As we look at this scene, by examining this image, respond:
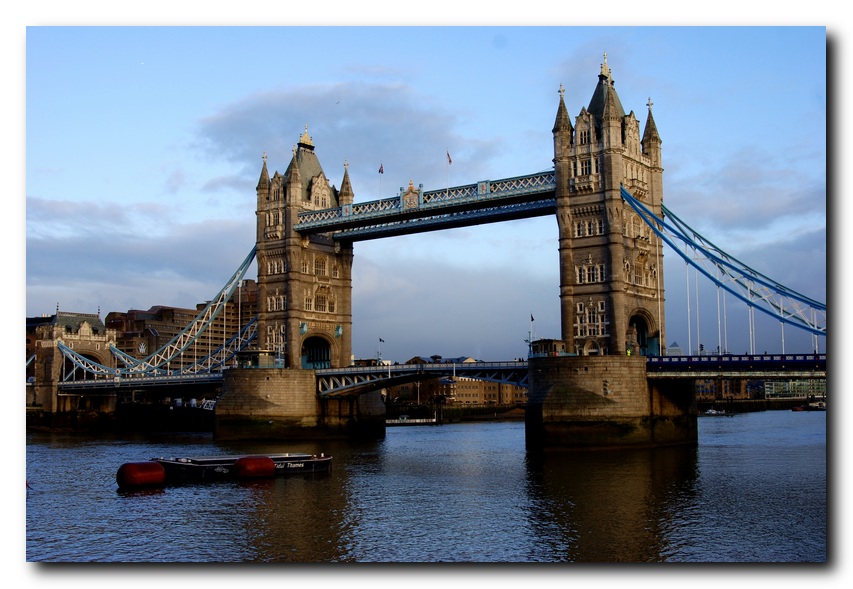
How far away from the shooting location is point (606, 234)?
6719 centimetres

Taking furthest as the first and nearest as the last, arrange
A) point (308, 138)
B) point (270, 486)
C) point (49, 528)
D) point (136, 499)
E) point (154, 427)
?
point (154, 427) → point (308, 138) → point (270, 486) → point (136, 499) → point (49, 528)

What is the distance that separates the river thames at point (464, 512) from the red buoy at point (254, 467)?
1.49m

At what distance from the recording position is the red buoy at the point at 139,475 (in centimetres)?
4866

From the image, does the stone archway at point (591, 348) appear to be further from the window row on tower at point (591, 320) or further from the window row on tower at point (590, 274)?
the window row on tower at point (590, 274)

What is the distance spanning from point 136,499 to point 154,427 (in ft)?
268

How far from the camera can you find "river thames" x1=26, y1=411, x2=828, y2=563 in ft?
102

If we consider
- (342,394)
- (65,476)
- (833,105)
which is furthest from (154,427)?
(833,105)

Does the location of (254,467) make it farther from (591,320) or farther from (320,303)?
(320,303)

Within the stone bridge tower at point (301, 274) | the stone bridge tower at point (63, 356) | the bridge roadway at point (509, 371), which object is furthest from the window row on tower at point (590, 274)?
the stone bridge tower at point (63, 356)

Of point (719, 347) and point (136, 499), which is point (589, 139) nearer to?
point (719, 347)

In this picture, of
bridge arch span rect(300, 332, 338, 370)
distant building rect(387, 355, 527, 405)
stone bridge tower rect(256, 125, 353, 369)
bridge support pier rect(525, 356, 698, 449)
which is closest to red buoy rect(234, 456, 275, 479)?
bridge support pier rect(525, 356, 698, 449)

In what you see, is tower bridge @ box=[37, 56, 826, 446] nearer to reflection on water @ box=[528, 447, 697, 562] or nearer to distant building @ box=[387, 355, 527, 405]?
reflection on water @ box=[528, 447, 697, 562]

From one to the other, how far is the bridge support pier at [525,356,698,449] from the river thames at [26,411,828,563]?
1418mm

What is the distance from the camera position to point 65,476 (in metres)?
54.6
